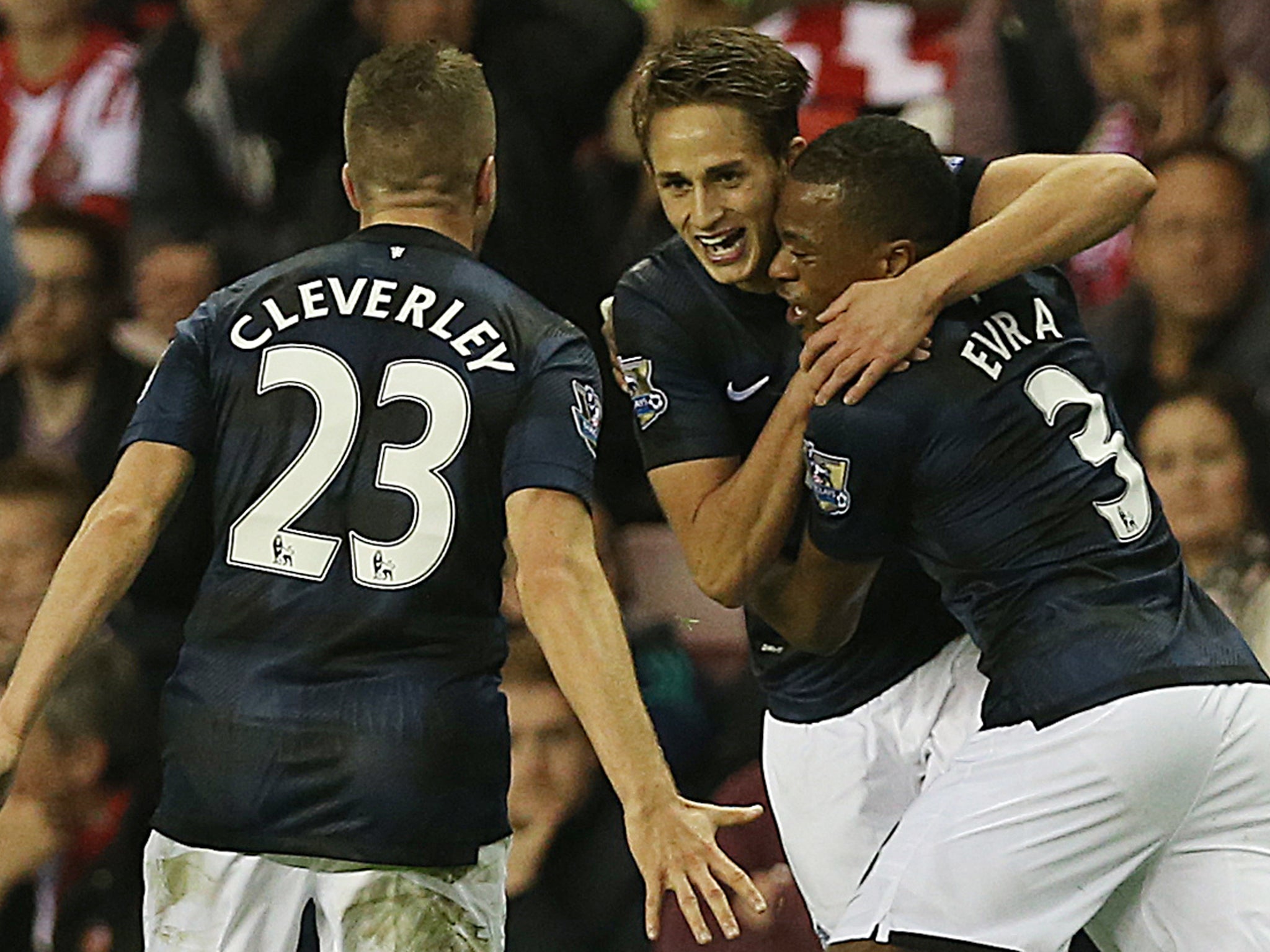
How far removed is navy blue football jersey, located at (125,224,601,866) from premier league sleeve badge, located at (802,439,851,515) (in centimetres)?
37

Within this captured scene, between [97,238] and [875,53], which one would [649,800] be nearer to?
[875,53]

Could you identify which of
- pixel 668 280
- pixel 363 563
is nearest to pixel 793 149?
pixel 668 280

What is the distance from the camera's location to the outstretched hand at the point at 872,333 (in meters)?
3.31

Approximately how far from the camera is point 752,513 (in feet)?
11.9

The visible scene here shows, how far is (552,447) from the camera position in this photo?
329 cm

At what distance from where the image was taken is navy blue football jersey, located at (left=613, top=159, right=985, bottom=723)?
3.80m

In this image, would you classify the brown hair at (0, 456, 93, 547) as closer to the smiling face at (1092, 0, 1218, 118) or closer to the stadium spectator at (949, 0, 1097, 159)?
the stadium spectator at (949, 0, 1097, 159)

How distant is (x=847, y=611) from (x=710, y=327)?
600 millimetres

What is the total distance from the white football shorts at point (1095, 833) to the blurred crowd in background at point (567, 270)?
2.08 m

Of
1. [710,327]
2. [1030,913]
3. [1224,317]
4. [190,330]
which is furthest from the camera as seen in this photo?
[1224,317]

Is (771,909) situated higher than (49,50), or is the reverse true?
(49,50)

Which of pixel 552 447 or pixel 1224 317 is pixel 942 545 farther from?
pixel 1224 317

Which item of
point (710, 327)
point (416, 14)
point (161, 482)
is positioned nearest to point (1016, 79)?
point (416, 14)

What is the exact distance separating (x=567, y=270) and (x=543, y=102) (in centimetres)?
55
